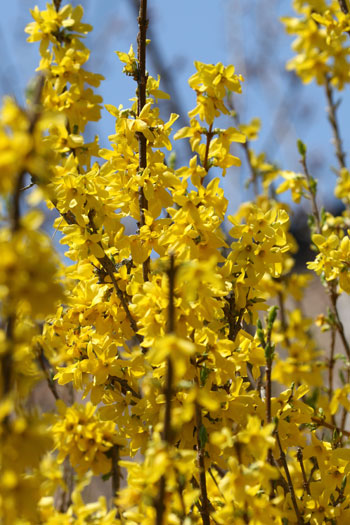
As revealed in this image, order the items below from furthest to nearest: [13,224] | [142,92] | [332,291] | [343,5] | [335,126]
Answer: [335,126]
[332,291]
[343,5]
[142,92]
[13,224]

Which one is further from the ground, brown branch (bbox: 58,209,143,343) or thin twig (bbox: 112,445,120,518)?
brown branch (bbox: 58,209,143,343)

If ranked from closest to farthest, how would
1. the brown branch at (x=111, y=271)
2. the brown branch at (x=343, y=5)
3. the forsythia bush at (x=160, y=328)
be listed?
1. the forsythia bush at (x=160, y=328)
2. the brown branch at (x=111, y=271)
3. the brown branch at (x=343, y=5)

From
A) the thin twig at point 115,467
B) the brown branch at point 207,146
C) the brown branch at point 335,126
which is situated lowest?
the thin twig at point 115,467

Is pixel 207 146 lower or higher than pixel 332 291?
higher

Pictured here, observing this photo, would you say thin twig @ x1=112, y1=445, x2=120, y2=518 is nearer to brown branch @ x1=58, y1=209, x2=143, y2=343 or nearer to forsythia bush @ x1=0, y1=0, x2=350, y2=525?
forsythia bush @ x1=0, y1=0, x2=350, y2=525

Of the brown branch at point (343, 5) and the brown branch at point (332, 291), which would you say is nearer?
the brown branch at point (343, 5)

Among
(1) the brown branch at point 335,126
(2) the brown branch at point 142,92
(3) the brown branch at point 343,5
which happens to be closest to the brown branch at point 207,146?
(2) the brown branch at point 142,92

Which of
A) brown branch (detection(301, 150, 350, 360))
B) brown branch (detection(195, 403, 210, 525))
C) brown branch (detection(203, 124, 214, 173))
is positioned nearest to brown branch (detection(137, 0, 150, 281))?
brown branch (detection(203, 124, 214, 173))

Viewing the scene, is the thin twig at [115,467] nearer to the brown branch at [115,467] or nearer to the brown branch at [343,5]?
the brown branch at [115,467]

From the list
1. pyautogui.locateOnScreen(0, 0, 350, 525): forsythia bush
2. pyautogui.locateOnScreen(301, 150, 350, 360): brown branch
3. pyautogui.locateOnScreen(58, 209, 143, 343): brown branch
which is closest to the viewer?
pyautogui.locateOnScreen(0, 0, 350, 525): forsythia bush

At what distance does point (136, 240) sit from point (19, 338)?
2.84 feet

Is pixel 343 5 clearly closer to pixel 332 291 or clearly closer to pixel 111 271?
pixel 332 291

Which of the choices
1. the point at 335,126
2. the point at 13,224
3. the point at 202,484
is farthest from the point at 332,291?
the point at 13,224

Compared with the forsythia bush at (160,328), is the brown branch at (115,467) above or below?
below
